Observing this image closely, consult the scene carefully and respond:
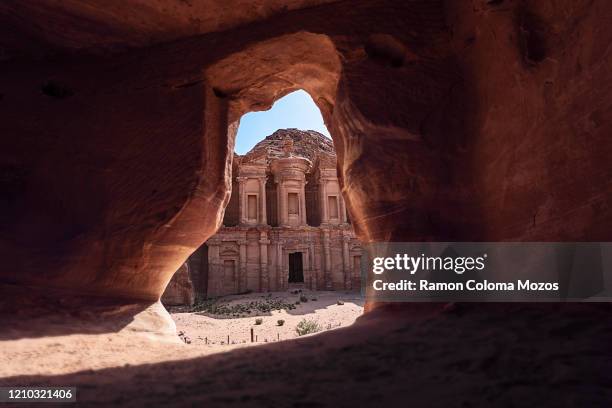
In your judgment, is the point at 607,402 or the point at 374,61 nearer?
the point at 607,402

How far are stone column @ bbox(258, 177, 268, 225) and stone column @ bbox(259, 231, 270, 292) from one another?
1148 mm

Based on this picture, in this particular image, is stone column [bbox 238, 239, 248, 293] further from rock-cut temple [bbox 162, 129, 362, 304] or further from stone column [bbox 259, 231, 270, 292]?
stone column [bbox 259, 231, 270, 292]

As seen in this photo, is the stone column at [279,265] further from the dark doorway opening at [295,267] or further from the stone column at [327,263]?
the stone column at [327,263]

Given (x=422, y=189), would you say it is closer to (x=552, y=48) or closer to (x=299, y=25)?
(x=552, y=48)

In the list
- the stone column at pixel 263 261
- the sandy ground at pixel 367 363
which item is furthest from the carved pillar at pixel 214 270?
the sandy ground at pixel 367 363

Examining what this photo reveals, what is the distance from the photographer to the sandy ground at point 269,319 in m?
12.9

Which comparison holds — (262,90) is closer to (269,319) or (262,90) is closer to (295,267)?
(269,319)

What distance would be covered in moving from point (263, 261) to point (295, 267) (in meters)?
4.36

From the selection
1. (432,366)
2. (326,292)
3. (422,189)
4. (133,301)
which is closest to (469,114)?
(422,189)

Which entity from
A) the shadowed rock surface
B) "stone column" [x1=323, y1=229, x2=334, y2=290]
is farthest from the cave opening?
the shadowed rock surface

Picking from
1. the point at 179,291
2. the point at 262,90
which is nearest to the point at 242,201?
the point at 179,291

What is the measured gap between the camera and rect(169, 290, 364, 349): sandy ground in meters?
12.9

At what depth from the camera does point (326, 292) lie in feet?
85.2

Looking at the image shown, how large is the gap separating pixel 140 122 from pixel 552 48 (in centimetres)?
661
